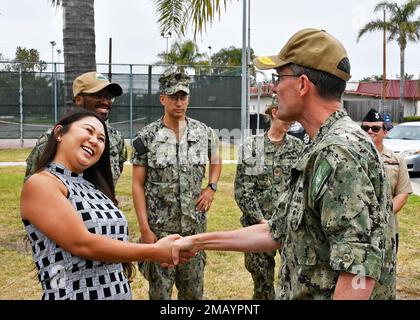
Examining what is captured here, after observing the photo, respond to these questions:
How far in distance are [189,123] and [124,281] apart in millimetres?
1860

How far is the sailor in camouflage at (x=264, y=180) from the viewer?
407 cm

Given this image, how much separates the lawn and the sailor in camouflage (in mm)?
911

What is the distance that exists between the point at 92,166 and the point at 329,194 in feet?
4.10

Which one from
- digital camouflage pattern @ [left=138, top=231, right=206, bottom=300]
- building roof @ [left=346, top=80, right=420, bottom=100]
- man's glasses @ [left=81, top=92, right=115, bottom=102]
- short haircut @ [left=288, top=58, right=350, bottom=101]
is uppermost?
building roof @ [left=346, top=80, right=420, bottom=100]

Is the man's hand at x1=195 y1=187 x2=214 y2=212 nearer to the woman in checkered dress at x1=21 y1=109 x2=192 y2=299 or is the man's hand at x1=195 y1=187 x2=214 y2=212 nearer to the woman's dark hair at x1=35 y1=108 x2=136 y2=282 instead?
the woman's dark hair at x1=35 y1=108 x2=136 y2=282

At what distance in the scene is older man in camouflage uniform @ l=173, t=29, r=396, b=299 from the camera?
5.52 ft

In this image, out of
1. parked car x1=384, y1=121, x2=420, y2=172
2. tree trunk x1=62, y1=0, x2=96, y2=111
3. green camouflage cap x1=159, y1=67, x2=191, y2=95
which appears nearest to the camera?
green camouflage cap x1=159, y1=67, x2=191, y2=95

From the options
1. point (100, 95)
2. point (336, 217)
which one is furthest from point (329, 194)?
point (100, 95)

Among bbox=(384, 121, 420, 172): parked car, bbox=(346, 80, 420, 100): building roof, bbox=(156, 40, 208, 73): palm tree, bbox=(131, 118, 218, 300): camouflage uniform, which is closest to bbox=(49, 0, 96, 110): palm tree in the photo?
bbox=(131, 118, 218, 300): camouflage uniform

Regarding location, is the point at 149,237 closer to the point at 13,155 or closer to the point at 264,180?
the point at 264,180
